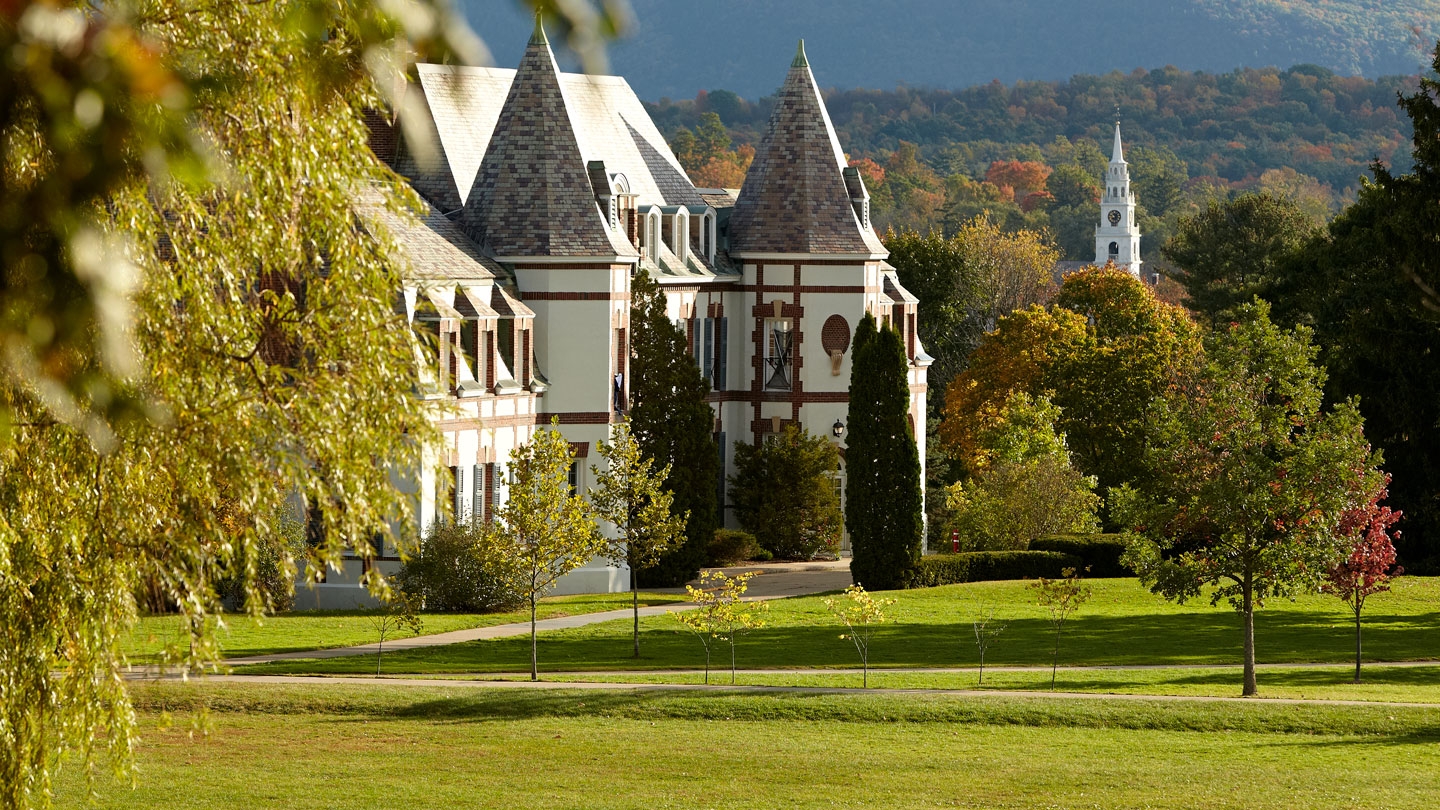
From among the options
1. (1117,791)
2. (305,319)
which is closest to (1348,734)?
(1117,791)

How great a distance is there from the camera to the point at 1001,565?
45.2 metres

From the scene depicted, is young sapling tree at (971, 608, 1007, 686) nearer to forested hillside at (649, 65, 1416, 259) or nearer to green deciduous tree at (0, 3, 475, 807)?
green deciduous tree at (0, 3, 475, 807)

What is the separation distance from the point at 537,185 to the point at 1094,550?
1610 centimetres

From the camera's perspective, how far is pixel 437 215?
42.7m

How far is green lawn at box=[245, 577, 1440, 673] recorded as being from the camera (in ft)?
105

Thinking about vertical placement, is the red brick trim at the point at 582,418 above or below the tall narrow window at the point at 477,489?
above

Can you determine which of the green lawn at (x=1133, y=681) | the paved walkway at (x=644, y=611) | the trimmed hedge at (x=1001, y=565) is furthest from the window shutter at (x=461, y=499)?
the trimmed hedge at (x=1001, y=565)

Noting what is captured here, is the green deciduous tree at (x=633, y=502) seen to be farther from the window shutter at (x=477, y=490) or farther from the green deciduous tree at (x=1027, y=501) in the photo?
the green deciduous tree at (x=1027, y=501)

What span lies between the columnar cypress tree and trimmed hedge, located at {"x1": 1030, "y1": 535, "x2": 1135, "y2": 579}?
4.66m

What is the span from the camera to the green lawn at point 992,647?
105 ft

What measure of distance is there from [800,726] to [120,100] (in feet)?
71.0

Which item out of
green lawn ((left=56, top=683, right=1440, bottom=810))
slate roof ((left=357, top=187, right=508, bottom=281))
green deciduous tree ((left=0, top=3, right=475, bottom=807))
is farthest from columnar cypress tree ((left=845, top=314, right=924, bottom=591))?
green deciduous tree ((left=0, top=3, right=475, bottom=807))

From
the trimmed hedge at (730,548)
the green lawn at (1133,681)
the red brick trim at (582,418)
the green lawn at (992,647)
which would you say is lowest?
the green lawn at (1133,681)

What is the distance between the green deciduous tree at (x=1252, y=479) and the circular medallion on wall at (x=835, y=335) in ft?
71.5
